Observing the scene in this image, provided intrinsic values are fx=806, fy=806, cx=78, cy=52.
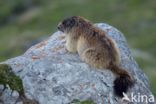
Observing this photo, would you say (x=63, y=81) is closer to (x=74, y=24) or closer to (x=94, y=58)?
(x=94, y=58)

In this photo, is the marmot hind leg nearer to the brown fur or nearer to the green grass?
the brown fur

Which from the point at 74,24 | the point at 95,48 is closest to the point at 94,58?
the point at 95,48

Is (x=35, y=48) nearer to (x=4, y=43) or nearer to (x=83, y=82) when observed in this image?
(x=83, y=82)

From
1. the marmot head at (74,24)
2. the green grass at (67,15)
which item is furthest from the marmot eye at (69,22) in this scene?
the green grass at (67,15)

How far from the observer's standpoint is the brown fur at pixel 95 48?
23.1 m

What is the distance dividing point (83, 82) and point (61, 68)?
80cm

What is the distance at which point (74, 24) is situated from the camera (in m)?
25.7

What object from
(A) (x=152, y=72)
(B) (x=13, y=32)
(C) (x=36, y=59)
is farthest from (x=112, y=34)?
(B) (x=13, y=32)

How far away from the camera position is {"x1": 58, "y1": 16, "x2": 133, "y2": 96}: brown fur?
2311 cm

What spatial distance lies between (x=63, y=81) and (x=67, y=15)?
5680 centimetres

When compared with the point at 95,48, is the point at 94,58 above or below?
below

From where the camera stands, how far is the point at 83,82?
73.0 feet

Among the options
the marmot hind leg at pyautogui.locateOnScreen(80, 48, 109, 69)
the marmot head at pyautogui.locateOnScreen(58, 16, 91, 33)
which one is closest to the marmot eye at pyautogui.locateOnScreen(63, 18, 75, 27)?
the marmot head at pyautogui.locateOnScreen(58, 16, 91, 33)

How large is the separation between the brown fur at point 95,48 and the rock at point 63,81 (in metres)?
0.27
